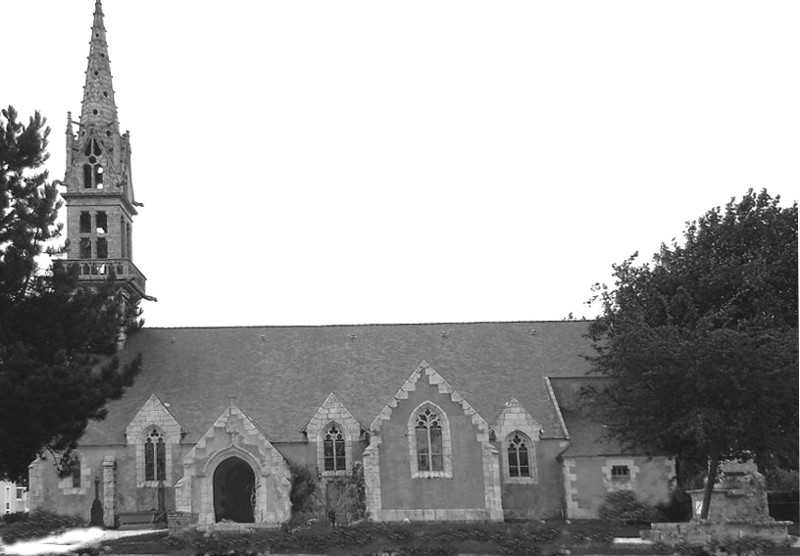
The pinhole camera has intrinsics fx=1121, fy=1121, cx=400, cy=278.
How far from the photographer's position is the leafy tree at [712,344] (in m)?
33.6

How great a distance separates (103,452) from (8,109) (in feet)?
55.4

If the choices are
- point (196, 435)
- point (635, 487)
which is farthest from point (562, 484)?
point (196, 435)

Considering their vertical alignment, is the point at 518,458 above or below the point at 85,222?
below

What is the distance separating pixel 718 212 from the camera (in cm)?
4422

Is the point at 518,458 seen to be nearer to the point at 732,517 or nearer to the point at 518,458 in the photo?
the point at 518,458

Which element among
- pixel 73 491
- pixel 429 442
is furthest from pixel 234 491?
pixel 429 442

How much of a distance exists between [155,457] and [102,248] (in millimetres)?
10651

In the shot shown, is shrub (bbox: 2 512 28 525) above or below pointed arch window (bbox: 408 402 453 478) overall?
below

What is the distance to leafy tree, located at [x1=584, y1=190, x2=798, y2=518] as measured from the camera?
3359cm

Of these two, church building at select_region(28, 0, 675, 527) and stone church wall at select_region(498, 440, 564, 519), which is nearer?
church building at select_region(28, 0, 675, 527)

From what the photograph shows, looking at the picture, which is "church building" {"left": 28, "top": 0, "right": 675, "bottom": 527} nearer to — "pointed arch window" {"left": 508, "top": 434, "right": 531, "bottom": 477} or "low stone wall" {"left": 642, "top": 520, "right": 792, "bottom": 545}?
"pointed arch window" {"left": 508, "top": 434, "right": 531, "bottom": 477}

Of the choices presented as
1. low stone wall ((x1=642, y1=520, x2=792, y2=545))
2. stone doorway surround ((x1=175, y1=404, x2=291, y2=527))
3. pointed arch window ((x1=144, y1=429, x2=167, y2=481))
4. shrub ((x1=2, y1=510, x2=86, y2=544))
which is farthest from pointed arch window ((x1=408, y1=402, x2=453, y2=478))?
low stone wall ((x1=642, y1=520, x2=792, y2=545))

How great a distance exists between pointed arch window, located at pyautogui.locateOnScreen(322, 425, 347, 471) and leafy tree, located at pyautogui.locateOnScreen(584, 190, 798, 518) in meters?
9.88

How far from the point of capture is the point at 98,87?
50625 mm
